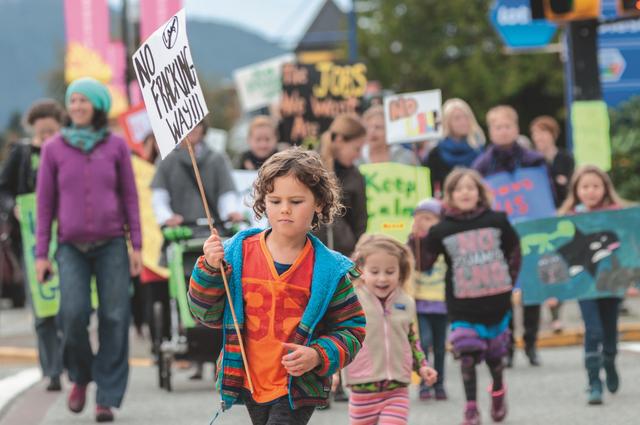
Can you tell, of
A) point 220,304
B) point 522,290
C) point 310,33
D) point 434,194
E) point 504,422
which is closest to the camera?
point 220,304

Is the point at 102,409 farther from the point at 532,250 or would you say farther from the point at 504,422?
the point at 532,250

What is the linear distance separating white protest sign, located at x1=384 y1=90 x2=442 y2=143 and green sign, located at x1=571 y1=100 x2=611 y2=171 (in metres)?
2.70

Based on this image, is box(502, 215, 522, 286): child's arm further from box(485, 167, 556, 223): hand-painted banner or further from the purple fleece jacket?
box(485, 167, 556, 223): hand-painted banner

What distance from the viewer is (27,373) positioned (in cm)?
1275

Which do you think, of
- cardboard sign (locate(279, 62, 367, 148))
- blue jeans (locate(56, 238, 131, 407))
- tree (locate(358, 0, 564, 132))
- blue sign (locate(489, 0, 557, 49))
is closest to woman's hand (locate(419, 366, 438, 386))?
blue jeans (locate(56, 238, 131, 407))

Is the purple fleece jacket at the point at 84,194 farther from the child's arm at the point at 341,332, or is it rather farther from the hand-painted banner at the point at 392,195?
the child's arm at the point at 341,332

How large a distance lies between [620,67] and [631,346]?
10149 mm

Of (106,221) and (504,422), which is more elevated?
(106,221)

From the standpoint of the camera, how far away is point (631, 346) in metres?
13.7

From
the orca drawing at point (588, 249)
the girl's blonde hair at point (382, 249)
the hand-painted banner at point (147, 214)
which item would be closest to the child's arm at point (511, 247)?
the girl's blonde hair at point (382, 249)

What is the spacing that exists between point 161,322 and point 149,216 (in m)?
2.92

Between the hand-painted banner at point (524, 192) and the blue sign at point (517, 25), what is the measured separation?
10626 mm

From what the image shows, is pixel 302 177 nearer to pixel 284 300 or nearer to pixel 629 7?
pixel 284 300

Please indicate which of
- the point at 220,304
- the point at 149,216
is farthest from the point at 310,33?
the point at 220,304
